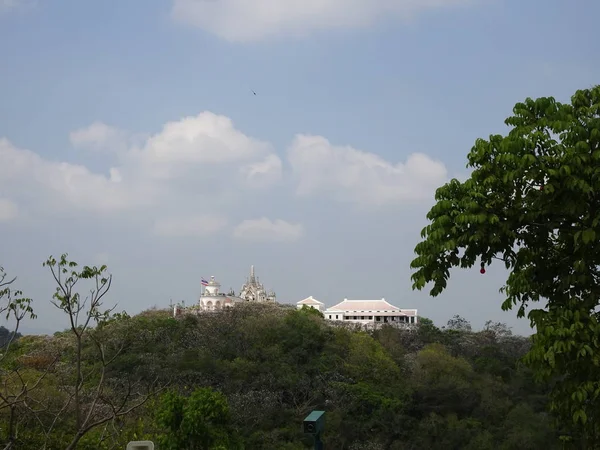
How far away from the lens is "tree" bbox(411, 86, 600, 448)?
182 inches

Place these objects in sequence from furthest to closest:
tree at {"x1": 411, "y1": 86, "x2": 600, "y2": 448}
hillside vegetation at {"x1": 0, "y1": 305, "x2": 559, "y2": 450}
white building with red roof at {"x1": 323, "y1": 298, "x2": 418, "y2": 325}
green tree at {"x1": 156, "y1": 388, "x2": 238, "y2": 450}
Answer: white building with red roof at {"x1": 323, "y1": 298, "x2": 418, "y2": 325}, hillside vegetation at {"x1": 0, "y1": 305, "x2": 559, "y2": 450}, green tree at {"x1": 156, "y1": 388, "x2": 238, "y2": 450}, tree at {"x1": 411, "y1": 86, "x2": 600, "y2": 448}

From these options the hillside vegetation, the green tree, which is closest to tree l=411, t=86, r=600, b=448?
the green tree

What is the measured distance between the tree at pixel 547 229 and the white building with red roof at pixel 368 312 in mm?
48808

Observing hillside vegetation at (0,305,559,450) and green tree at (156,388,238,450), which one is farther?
hillside vegetation at (0,305,559,450)

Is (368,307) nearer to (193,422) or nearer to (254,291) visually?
(254,291)

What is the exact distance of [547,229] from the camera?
5.00 metres

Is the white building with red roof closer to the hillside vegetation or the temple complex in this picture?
the temple complex

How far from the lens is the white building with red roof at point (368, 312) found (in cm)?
5378

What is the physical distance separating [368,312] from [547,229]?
163 feet

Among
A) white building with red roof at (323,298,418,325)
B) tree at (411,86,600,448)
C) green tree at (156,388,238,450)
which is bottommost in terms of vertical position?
green tree at (156,388,238,450)

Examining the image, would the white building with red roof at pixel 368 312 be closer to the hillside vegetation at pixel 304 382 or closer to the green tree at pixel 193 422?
the hillside vegetation at pixel 304 382

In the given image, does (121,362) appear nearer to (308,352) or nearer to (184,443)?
(308,352)

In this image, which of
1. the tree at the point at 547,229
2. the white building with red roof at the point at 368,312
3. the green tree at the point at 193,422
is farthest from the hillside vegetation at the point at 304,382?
the white building with red roof at the point at 368,312

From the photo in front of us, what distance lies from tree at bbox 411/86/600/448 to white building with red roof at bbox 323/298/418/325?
4881cm
